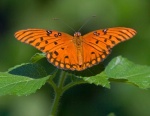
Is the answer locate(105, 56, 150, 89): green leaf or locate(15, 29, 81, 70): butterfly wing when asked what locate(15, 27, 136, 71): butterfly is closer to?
locate(15, 29, 81, 70): butterfly wing

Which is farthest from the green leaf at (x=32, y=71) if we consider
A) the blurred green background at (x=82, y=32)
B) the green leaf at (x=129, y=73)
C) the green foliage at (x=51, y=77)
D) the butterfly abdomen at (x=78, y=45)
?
the blurred green background at (x=82, y=32)

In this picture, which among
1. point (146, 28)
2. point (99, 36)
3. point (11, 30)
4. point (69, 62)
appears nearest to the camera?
point (69, 62)

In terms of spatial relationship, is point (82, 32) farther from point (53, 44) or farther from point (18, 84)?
point (18, 84)

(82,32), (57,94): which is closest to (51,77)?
(57,94)

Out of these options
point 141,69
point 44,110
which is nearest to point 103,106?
point 44,110

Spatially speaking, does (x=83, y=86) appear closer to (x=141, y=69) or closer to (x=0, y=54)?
(x=0, y=54)

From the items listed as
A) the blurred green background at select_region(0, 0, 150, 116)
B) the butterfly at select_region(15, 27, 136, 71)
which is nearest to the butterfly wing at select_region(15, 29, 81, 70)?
the butterfly at select_region(15, 27, 136, 71)
